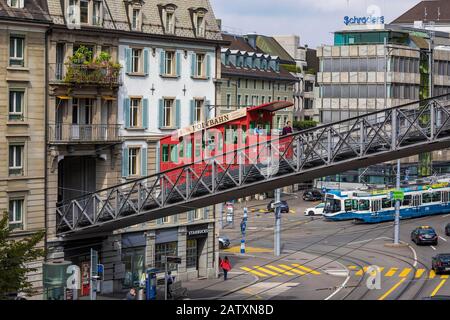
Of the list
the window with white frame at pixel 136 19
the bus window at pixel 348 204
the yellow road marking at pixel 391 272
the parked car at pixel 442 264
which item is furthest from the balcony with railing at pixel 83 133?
the bus window at pixel 348 204

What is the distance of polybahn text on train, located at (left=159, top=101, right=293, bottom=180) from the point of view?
45844mm

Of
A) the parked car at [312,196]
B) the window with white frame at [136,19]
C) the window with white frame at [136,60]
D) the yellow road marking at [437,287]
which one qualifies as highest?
the window with white frame at [136,19]

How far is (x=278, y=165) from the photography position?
44688 millimetres

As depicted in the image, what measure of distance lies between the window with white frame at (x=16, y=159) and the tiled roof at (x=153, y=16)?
738 centimetres

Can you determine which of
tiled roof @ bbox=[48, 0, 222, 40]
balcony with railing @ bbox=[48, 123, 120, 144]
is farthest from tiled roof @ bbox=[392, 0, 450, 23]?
balcony with railing @ bbox=[48, 123, 120, 144]

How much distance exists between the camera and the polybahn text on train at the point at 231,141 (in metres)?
45.8

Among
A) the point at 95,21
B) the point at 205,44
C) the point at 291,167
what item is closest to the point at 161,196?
the point at 291,167

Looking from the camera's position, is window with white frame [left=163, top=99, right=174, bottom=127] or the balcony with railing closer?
the balcony with railing

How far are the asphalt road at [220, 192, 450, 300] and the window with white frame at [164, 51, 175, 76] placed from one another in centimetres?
1510

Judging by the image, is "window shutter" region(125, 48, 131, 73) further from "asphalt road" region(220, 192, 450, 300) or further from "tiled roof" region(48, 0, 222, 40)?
"asphalt road" region(220, 192, 450, 300)

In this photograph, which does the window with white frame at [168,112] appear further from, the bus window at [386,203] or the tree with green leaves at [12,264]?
the bus window at [386,203]

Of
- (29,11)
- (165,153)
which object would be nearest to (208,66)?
(165,153)

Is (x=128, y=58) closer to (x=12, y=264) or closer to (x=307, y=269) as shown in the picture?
(x=12, y=264)
